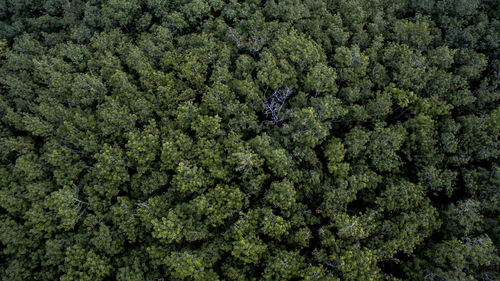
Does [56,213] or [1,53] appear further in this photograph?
[1,53]

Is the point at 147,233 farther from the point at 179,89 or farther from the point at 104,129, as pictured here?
the point at 179,89

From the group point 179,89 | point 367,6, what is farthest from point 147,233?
point 367,6

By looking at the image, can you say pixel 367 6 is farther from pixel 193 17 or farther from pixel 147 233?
pixel 147 233

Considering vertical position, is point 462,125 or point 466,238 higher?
point 462,125

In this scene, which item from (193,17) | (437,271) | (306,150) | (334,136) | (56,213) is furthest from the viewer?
(193,17)

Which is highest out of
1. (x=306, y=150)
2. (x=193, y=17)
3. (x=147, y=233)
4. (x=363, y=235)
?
(x=193, y=17)

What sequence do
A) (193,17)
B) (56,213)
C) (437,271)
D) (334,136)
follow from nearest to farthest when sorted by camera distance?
(437,271) < (56,213) < (334,136) < (193,17)

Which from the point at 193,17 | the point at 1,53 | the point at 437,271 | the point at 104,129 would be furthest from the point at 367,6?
the point at 1,53
